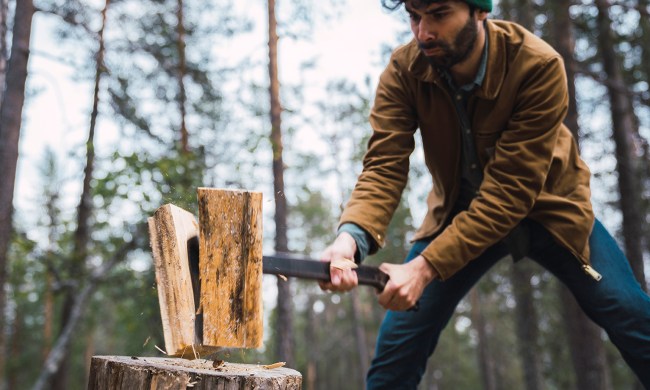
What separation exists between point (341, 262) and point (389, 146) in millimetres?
745

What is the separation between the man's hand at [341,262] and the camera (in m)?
2.48

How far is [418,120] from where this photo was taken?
302cm

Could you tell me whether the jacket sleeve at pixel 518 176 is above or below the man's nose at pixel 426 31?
below

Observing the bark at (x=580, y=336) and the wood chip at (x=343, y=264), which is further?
the bark at (x=580, y=336)

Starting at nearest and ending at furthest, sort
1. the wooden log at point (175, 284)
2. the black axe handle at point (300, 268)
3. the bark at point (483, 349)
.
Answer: the wooden log at point (175, 284)
the black axe handle at point (300, 268)
the bark at point (483, 349)

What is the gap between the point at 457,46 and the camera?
2.64 m

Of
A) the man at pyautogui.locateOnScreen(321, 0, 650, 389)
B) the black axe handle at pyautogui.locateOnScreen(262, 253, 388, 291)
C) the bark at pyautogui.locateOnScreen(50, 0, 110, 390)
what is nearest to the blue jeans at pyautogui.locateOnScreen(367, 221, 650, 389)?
the man at pyautogui.locateOnScreen(321, 0, 650, 389)

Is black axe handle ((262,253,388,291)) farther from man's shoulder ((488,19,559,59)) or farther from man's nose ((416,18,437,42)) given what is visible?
man's shoulder ((488,19,559,59))

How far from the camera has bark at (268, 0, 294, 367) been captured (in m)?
9.99

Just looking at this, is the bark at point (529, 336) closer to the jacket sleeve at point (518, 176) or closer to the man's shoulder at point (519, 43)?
the jacket sleeve at point (518, 176)

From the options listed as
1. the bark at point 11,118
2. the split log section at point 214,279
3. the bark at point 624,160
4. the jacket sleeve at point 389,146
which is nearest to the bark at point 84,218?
the bark at point 11,118

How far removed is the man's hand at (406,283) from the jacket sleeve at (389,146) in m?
0.24

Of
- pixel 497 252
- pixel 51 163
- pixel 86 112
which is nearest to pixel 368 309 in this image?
pixel 51 163

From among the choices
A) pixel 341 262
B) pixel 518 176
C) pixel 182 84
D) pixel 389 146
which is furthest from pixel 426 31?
pixel 182 84
